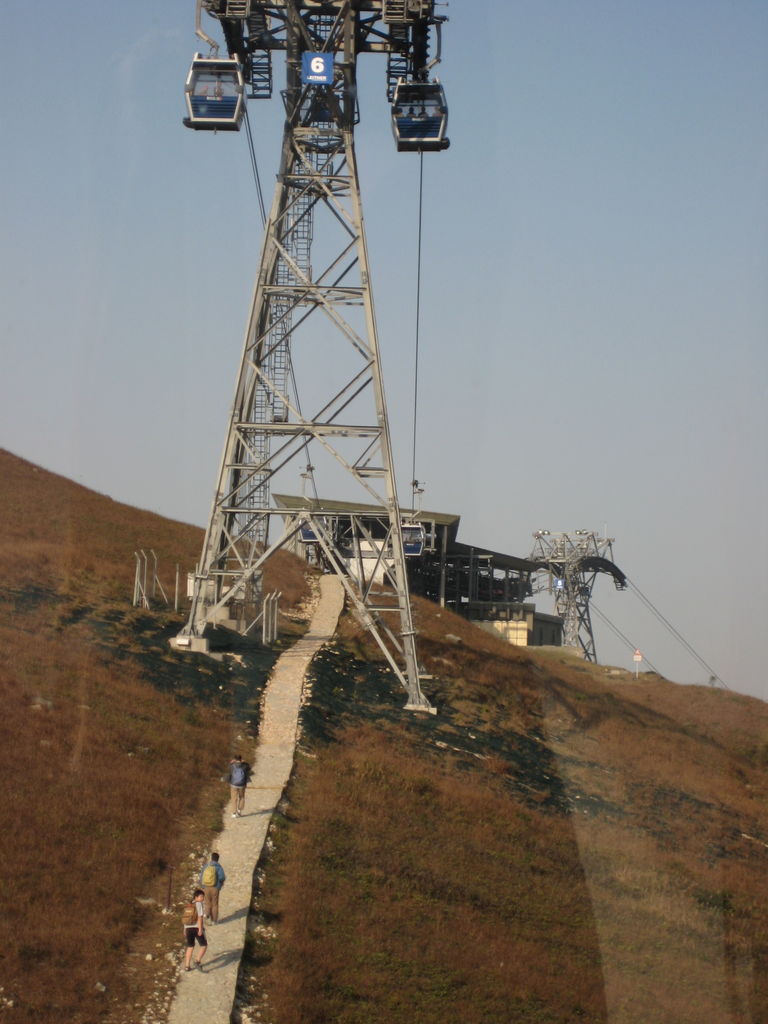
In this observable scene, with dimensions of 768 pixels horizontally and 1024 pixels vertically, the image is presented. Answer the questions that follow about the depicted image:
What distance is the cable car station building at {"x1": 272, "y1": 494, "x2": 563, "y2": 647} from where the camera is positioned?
64.8 m

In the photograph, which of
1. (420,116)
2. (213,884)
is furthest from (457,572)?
(213,884)

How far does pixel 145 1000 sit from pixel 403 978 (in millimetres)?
3703

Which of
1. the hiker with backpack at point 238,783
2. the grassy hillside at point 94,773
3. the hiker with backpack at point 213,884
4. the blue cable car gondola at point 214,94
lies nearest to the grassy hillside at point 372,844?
the grassy hillside at point 94,773

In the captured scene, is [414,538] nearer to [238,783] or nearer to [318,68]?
[318,68]

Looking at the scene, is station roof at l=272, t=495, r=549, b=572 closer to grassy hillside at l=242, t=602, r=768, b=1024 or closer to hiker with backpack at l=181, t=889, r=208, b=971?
grassy hillside at l=242, t=602, r=768, b=1024

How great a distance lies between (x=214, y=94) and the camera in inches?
1181

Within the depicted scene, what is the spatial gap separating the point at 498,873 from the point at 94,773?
25.0 feet

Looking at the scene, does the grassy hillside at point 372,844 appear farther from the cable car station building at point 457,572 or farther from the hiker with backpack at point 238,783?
the cable car station building at point 457,572

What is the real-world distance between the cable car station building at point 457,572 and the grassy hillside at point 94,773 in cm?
2580

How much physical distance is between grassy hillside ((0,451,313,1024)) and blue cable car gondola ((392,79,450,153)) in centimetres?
1541

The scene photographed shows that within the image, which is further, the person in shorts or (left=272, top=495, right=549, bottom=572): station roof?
(left=272, top=495, right=549, bottom=572): station roof

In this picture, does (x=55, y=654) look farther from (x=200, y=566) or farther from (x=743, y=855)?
(x=743, y=855)

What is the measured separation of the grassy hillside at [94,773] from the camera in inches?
575

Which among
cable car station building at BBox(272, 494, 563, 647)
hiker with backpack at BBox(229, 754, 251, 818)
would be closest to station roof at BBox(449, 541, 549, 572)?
cable car station building at BBox(272, 494, 563, 647)
